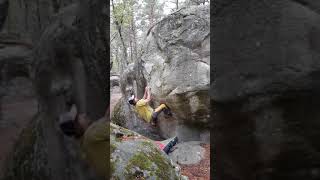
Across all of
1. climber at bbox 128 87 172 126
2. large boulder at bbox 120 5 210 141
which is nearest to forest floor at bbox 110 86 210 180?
large boulder at bbox 120 5 210 141

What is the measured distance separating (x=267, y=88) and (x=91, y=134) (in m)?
1.35

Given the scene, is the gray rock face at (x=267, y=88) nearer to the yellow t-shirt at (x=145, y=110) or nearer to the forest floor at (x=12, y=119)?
the forest floor at (x=12, y=119)

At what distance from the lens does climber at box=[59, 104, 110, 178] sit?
2781mm

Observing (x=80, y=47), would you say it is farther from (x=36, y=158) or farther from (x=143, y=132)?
(x=143, y=132)

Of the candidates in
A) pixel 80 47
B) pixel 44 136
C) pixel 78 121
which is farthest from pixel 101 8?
pixel 44 136

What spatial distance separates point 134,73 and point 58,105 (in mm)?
10410

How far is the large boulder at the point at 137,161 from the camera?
477cm

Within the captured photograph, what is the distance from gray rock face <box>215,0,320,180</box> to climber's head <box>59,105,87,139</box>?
1068 millimetres

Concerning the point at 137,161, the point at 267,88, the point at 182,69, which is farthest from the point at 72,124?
the point at 182,69

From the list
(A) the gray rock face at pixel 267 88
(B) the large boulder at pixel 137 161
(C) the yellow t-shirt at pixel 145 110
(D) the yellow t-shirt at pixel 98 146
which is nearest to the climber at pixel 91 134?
(D) the yellow t-shirt at pixel 98 146

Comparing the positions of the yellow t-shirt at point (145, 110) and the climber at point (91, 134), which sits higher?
the climber at point (91, 134)

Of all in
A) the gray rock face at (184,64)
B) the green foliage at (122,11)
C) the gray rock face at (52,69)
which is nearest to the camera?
the gray rock face at (52,69)

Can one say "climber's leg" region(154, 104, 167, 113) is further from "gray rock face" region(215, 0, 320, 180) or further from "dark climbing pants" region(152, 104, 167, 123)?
"gray rock face" region(215, 0, 320, 180)

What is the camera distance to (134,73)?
43.2 ft
